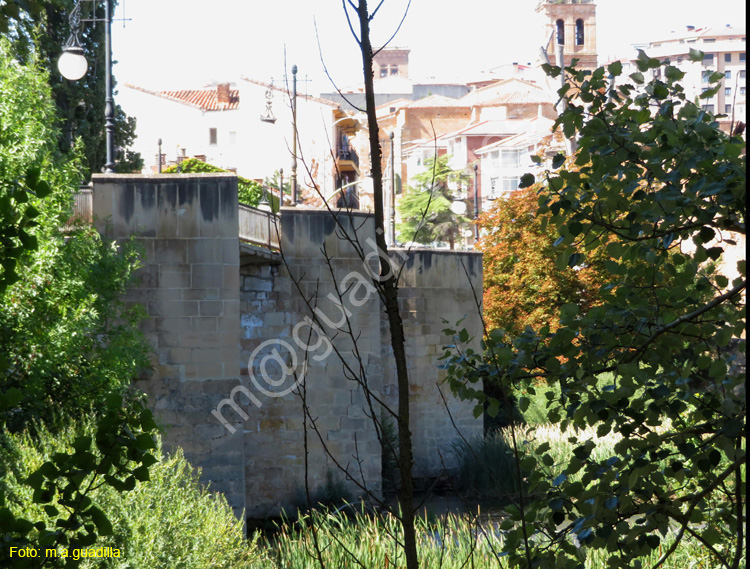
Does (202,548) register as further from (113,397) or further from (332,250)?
(332,250)

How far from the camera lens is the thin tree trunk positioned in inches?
89.9

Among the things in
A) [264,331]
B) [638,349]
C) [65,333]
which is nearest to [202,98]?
[264,331]

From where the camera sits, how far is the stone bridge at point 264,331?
10.4 m

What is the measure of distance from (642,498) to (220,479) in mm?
8481

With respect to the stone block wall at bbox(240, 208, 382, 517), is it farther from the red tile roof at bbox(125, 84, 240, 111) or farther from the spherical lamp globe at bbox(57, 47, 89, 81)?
the red tile roof at bbox(125, 84, 240, 111)

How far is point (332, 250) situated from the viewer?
41.3ft

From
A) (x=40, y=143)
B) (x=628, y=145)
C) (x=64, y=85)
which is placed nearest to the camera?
(x=628, y=145)

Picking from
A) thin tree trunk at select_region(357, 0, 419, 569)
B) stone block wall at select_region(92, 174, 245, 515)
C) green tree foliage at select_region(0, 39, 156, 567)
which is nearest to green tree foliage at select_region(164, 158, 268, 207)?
stone block wall at select_region(92, 174, 245, 515)

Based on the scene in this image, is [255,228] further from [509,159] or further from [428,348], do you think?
[509,159]

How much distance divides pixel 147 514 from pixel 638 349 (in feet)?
16.8

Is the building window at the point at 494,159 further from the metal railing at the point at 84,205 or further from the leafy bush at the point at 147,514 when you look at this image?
the leafy bush at the point at 147,514

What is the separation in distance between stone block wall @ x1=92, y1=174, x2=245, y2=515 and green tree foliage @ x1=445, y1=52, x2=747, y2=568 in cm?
759

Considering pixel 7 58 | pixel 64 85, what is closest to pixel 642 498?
pixel 7 58

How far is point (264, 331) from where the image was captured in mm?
12188
